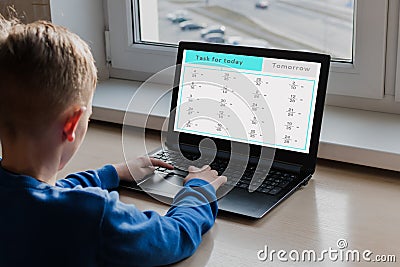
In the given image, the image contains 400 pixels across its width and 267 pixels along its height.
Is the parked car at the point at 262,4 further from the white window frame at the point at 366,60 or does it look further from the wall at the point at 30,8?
the wall at the point at 30,8

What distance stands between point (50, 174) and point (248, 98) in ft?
1.61

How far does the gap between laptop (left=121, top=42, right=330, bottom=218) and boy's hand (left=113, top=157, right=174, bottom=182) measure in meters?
0.01

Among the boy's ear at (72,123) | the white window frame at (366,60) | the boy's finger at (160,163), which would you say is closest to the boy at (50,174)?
the boy's ear at (72,123)

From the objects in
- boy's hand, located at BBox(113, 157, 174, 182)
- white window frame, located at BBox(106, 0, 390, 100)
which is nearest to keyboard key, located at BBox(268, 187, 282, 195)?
boy's hand, located at BBox(113, 157, 174, 182)

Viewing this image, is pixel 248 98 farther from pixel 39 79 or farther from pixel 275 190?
pixel 39 79

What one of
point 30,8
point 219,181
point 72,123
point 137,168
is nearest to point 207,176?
point 219,181

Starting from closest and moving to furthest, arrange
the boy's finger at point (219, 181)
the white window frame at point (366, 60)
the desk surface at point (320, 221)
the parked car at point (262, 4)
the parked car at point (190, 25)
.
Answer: the desk surface at point (320, 221) < the boy's finger at point (219, 181) < the white window frame at point (366, 60) < the parked car at point (262, 4) < the parked car at point (190, 25)

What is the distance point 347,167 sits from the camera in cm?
142

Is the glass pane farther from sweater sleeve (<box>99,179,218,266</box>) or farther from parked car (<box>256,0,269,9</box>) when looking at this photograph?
sweater sleeve (<box>99,179,218,266</box>)

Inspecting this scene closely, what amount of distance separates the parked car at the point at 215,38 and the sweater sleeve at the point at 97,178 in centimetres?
54

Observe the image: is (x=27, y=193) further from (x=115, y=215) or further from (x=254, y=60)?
(x=254, y=60)

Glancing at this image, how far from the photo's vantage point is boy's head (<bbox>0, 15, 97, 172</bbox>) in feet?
3.20

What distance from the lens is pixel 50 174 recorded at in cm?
107

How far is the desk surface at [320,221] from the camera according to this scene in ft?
3.59
